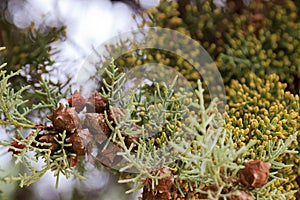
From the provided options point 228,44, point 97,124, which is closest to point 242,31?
point 228,44

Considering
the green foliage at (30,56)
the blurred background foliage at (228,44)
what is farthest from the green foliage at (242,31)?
the green foliage at (30,56)

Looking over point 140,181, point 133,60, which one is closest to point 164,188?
point 140,181

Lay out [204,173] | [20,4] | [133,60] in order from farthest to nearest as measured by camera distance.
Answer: [20,4] < [133,60] < [204,173]

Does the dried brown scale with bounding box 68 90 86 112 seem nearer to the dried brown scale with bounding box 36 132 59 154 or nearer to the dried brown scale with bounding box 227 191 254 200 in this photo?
the dried brown scale with bounding box 36 132 59 154

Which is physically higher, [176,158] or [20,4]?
[20,4]

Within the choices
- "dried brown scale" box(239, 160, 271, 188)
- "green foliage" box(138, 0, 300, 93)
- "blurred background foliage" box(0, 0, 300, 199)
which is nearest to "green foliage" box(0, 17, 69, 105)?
"blurred background foliage" box(0, 0, 300, 199)

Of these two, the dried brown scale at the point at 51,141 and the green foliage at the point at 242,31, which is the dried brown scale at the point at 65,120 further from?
the green foliage at the point at 242,31

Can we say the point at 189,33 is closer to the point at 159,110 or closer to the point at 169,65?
the point at 169,65
